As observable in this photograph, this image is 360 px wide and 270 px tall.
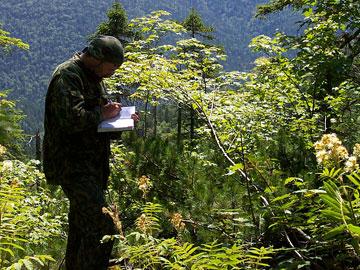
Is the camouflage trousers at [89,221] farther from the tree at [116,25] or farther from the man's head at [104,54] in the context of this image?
the tree at [116,25]

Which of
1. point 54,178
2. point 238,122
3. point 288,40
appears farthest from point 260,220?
point 288,40

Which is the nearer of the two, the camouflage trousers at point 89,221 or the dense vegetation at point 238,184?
the dense vegetation at point 238,184

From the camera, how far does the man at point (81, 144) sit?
325 cm

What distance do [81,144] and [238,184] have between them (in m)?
1.39

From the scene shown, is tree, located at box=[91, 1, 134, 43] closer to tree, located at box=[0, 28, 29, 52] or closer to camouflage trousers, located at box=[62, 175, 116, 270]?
tree, located at box=[0, 28, 29, 52]

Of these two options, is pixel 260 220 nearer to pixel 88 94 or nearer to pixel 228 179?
pixel 228 179

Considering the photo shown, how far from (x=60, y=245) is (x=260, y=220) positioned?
8.30 feet

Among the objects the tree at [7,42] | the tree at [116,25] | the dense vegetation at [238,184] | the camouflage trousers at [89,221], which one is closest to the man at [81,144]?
the camouflage trousers at [89,221]

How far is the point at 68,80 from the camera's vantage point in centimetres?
328

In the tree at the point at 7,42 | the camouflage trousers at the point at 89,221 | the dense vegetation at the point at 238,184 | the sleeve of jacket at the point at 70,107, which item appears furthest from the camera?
the tree at the point at 7,42

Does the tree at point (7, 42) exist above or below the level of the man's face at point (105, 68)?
above

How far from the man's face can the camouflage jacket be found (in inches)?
3.4

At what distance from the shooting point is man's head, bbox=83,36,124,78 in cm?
337

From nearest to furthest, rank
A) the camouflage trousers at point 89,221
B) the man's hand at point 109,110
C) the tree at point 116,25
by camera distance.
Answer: the camouflage trousers at point 89,221, the man's hand at point 109,110, the tree at point 116,25
